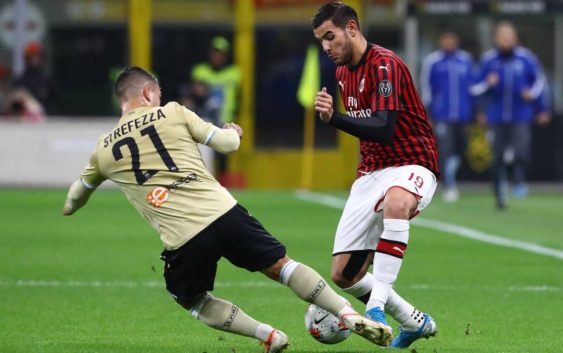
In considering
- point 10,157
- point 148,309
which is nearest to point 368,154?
point 148,309

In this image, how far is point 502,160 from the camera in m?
18.2

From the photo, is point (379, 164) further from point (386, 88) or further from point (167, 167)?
point (167, 167)

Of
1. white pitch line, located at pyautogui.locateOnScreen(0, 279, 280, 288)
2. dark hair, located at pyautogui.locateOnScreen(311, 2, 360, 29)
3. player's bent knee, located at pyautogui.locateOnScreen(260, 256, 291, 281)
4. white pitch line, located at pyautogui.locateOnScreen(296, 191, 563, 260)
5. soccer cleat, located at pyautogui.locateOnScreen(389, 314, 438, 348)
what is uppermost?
dark hair, located at pyautogui.locateOnScreen(311, 2, 360, 29)

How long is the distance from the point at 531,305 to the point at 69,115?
14823mm

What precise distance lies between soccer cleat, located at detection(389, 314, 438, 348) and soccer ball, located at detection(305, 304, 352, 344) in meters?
0.35

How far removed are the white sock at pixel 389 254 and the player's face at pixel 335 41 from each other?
3.15ft

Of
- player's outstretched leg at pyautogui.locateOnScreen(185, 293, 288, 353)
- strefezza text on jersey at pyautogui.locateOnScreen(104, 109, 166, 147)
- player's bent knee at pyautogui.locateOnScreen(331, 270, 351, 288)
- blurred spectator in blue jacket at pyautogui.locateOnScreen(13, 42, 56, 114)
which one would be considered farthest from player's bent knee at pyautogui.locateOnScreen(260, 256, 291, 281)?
blurred spectator in blue jacket at pyautogui.locateOnScreen(13, 42, 56, 114)

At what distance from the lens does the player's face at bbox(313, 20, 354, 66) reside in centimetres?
782

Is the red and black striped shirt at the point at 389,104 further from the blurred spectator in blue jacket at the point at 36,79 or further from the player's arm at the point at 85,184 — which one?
the blurred spectator in blue jacket at the point at 36,79

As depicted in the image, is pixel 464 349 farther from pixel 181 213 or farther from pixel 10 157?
pixel 10 157

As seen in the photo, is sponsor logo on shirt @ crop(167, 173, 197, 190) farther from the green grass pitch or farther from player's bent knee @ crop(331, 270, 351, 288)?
player's bent knee @ crop(331, 270, 351, 288)

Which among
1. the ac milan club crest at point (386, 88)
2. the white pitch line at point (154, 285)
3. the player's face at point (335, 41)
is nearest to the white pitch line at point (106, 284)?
the white pitch line at point (154, 285)

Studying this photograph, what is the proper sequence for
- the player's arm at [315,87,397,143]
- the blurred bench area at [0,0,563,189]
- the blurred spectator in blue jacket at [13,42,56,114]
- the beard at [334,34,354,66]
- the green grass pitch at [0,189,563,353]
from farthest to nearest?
the blurred bench area at [0,0,563,189]
the blurred spectator in blue jacket at [13,42,56,114]
the green grass pitch at [0,189,563,353]
the beard at [334,34,354,66]
the player's arm at [315,87,397,143]

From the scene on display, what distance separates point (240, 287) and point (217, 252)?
11.7ft
